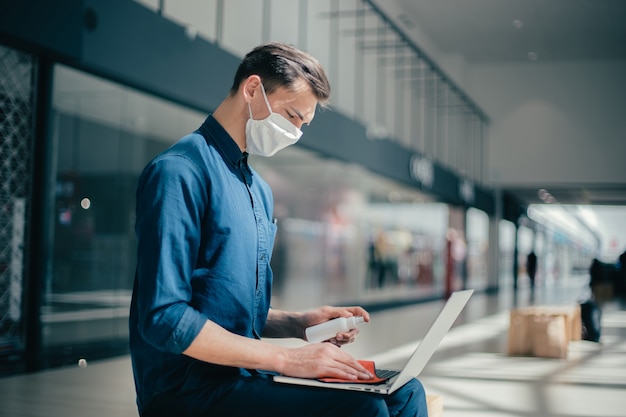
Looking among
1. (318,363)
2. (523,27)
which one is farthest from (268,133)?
(523,27)

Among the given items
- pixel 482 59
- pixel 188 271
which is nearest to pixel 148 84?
pixel 188 271

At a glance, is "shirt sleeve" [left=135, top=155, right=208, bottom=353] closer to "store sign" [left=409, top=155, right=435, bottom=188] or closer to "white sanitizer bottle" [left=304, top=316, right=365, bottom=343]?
"white sanitizer bottle" [left=304, top=316, right=365, bottom=343]

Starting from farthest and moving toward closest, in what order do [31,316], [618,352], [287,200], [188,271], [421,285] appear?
[421,285] < [287,200] < [618,352] < [31,316] < [188,271]

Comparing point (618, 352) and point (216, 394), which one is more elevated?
point (216, 394)

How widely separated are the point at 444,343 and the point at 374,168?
185 inches

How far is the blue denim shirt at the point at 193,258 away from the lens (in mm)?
1576

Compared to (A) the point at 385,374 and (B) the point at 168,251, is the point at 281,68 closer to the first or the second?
(B) the point at 168,251

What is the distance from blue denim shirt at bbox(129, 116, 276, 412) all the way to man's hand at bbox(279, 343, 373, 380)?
18 centimetres

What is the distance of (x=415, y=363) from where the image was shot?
5.78 feet

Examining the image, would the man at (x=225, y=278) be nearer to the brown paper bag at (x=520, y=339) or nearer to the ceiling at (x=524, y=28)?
the brown paper bag at (x=520, y=339)

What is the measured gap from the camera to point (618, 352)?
26.9ft

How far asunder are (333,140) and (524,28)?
40.6 feet

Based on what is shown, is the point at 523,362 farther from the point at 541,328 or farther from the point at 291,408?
the point at 291,408

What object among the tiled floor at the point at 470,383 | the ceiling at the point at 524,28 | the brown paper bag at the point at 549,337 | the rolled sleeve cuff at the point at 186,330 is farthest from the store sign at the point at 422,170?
the rolled sleeve cuff at the point at 186,330
